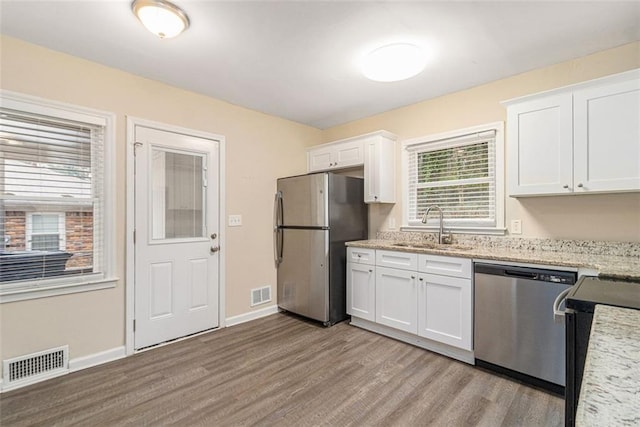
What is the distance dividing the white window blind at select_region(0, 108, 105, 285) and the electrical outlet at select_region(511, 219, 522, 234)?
3556mm

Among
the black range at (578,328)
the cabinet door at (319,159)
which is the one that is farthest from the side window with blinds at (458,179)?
the black range at (578,328)

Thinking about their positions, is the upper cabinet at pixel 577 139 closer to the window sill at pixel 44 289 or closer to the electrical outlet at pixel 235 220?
the electrical outlet at pixel 235 220

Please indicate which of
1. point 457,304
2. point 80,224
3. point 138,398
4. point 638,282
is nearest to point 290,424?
point 138,398

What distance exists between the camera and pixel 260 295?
3609 mm

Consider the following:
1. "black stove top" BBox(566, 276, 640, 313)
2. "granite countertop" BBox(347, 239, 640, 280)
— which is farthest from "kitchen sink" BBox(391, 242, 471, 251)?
"black stove top" BBox(566, 276, 640, 313)

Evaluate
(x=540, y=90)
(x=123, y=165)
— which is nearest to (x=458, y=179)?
(x=540, y=90)

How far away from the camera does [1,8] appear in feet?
6.00

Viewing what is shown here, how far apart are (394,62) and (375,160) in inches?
48.5

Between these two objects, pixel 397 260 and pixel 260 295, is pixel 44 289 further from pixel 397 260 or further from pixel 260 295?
pixel 397 260

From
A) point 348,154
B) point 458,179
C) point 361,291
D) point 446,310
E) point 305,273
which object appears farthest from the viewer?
point 348,154

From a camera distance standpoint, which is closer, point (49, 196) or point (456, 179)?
point (49, 196)

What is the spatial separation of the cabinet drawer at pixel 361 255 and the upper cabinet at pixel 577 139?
138 centimetres

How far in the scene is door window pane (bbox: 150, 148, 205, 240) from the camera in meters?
2.84

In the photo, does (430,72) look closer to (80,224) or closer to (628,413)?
(628,413)
